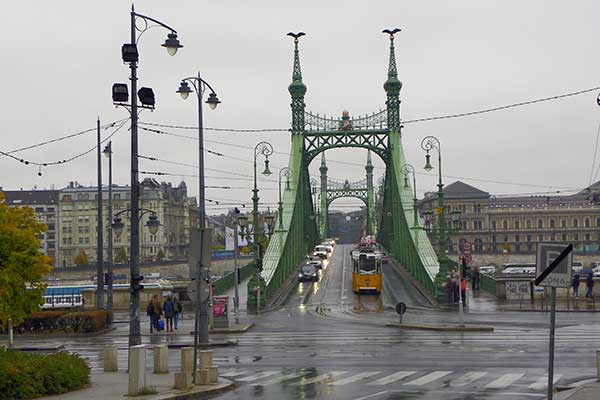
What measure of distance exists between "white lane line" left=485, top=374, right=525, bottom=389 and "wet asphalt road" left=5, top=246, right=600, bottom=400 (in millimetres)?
23

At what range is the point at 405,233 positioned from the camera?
79.6m

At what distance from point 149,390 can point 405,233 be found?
6164 centimetres

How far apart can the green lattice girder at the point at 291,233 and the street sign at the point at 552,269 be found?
4699 centimetres

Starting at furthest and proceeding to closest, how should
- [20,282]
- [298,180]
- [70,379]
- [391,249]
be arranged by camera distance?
[391,249] < [298,180] < [20,282] < [70,379]

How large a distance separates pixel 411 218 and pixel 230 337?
5165 cm

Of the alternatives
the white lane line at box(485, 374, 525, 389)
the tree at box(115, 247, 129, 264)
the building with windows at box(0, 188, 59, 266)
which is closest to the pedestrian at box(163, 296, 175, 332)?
the white lane line at box(485, 374, 525, 389)

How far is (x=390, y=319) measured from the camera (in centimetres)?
4616

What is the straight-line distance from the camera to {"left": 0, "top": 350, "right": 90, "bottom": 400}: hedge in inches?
723

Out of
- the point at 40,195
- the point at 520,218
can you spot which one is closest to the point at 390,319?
the point at 520,218

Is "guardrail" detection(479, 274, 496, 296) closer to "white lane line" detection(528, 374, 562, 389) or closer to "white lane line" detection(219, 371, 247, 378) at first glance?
"white lane line" detection(219, 371, 247, 378)

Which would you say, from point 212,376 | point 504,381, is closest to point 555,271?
point 504,381

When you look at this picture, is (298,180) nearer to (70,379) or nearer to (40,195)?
(70,379)

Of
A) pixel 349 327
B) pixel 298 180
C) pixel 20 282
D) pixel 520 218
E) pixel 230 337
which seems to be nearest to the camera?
pixel 20 282

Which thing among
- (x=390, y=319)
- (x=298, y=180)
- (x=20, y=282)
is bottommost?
(x=390, y=319)
